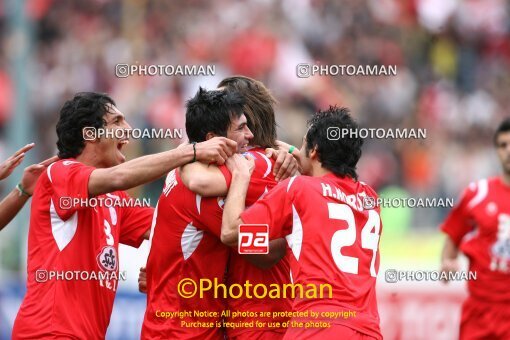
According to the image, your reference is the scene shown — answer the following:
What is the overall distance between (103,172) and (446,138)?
8.97m

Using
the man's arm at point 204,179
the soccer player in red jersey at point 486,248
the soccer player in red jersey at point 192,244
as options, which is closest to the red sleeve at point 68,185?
the soccer player in red jersey at point 192,244

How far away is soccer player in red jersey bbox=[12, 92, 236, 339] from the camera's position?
5781 mm

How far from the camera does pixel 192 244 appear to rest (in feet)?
19.2

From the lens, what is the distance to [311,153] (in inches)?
231

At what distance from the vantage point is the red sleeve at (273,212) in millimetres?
5555

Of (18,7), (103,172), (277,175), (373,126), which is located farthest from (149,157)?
(373,126)

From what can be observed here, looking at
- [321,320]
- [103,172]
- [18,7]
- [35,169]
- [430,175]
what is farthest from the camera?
[430,175]

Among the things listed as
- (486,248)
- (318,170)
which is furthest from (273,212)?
(486,248)

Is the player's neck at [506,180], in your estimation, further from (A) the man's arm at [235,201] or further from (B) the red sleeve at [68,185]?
(B) the red sleeve at [68,185]

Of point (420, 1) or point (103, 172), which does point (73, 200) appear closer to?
point (103, 172)

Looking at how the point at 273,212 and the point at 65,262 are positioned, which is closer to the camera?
the point at 273,212

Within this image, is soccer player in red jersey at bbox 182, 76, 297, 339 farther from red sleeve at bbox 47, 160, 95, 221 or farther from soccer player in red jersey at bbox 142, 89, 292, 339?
red sleeve at bbox 47, 160, 95, 221

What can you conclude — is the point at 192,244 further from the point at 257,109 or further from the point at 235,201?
the point at 257,109

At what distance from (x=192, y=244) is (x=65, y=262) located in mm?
800
